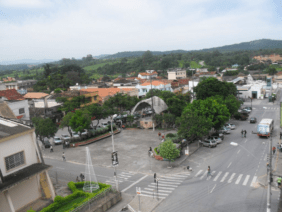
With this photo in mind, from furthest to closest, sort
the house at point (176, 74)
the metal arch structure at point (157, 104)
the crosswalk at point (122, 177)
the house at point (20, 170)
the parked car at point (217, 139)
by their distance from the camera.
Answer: the house at point (176, 74) → the metal arch structure at point (157, 104) → the parked car at point (217, 139) → the crosswalk at point (122, 177) → the house at point (20, 170)

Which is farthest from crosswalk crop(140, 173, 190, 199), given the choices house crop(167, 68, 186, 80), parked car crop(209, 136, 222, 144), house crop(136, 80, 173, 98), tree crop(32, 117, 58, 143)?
house crop(167, 68, 186, 80)

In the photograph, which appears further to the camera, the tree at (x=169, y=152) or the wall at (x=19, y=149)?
the tree at (x=169, y=152)

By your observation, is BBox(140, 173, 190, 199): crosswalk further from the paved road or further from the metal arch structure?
the metal arch structure

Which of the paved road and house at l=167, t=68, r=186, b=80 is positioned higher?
house at l=167, t=68, r=186, b=80

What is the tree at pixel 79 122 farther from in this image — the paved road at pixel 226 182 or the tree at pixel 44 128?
the paved road at pixel 226 182

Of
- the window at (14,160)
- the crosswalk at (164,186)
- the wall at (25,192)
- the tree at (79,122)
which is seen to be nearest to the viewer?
the window at (14,160)

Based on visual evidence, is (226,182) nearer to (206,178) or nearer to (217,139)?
(206,178)

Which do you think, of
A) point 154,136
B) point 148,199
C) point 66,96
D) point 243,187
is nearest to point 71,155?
point 154,136

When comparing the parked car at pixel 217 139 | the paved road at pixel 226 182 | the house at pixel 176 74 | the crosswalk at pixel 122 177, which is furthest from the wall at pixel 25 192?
the house at pixel 176 74
